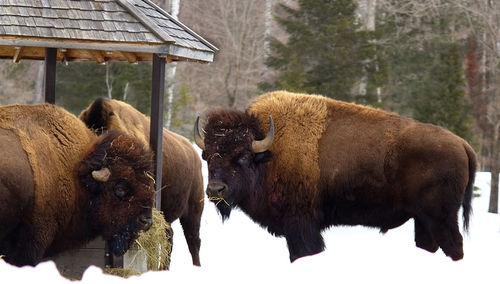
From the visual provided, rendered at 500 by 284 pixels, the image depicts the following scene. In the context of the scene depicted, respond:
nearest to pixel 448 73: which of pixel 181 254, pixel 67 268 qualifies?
pixel 181 254

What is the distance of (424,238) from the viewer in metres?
8.83

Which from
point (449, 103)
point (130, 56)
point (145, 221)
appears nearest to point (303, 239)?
point (145, 221)

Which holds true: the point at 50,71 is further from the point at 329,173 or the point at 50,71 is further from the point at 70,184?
the point at 329,173

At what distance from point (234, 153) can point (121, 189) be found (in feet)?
5.12

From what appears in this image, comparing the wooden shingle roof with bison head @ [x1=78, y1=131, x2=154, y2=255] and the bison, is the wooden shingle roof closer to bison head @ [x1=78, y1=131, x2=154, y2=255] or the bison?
the bison

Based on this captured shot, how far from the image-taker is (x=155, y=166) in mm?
7836

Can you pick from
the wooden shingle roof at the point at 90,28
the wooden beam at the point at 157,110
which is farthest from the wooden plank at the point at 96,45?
the wooden beam at the point at 157,110

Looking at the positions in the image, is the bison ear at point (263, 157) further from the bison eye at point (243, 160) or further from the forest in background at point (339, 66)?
the forest in background at point (339, 66)

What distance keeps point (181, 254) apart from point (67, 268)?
3.66 metres

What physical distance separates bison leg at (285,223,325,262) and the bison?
185 cm

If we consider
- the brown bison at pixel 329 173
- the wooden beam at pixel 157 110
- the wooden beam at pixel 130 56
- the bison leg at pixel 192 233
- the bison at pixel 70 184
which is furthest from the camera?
the bison leg at pixel 192 233

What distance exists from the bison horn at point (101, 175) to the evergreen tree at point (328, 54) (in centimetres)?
1117

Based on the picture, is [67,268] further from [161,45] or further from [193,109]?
[193,109]

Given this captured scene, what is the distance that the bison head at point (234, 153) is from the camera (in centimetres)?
812
